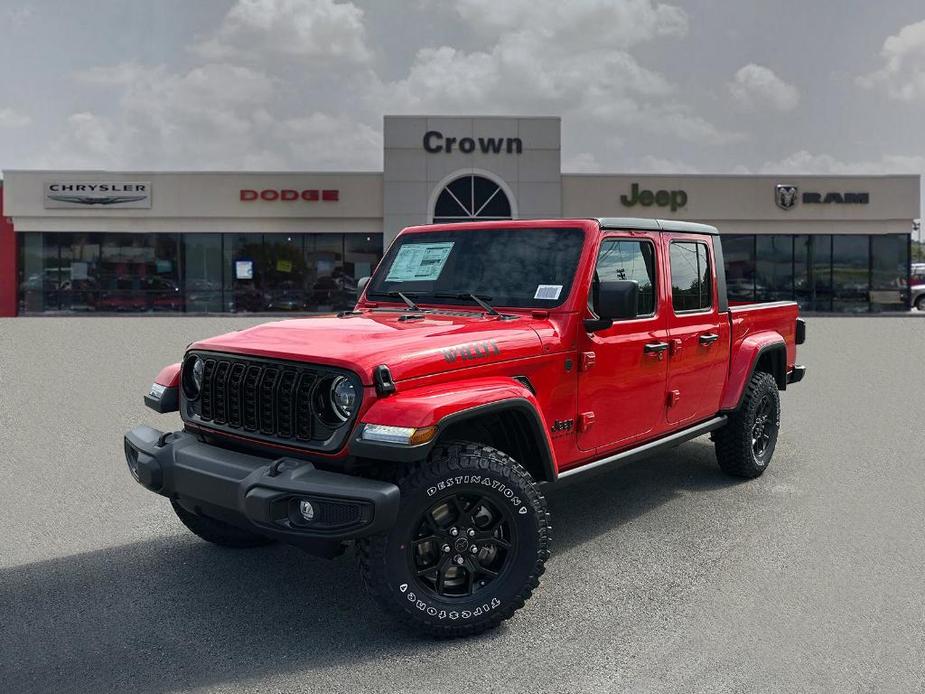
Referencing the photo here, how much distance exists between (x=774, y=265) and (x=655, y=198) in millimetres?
5687

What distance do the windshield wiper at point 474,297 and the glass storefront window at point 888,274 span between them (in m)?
31.5

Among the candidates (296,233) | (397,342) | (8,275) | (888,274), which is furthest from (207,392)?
(888,274)

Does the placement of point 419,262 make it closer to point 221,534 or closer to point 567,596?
point 221,534

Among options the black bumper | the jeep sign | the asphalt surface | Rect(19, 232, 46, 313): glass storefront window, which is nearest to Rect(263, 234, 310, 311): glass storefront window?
Rect(19, 232, 46, 313): glass storefront window

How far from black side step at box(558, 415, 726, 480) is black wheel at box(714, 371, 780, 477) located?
0.21 m

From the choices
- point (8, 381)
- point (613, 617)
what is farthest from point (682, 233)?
point (8, 381)

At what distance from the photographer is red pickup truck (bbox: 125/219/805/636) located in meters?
3.63

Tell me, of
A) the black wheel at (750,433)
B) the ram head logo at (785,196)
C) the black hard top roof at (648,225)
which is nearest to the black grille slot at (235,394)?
the black hard top roof at (648,225)

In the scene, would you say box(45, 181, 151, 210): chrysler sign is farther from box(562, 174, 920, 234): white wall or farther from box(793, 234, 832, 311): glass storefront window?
box(793, 234, 832, 311): glass storefront window

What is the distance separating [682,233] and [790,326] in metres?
2.17

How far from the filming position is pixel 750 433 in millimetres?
6523

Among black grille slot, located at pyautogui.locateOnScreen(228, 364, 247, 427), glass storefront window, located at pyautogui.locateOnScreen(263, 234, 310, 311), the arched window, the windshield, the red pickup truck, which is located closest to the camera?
the red pickup truck

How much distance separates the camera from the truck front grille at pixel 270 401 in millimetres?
3801

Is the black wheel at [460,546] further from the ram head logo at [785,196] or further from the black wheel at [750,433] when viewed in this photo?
the ram head logo at [785,196]
